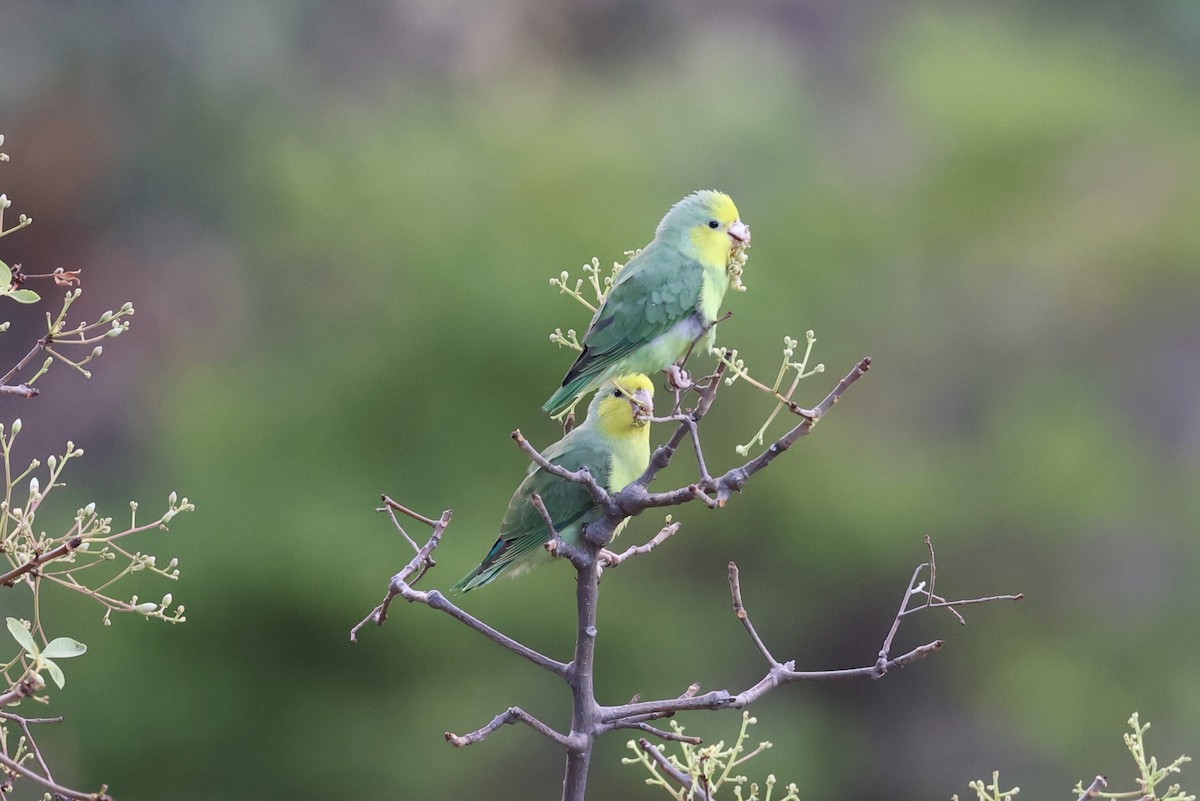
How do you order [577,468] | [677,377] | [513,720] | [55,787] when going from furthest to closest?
[577,468] < [677,377] < [513,720] < [55,787]

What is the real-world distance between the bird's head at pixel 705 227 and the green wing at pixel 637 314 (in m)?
0.07

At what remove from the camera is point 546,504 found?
2.54 m

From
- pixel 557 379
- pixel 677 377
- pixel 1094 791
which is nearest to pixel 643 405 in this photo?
pixel 677 377

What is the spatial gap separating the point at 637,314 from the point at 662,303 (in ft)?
0.18

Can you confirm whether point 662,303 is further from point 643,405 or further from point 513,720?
point 513,720

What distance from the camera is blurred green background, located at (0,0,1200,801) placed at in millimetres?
6152

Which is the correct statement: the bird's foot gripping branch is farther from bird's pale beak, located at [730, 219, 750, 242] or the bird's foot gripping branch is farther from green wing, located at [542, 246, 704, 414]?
bird's pale beak, located at [730, 219, 750, 242]

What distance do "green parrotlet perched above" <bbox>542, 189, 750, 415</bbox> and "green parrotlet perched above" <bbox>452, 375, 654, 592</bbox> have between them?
7cm

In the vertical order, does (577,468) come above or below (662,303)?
below

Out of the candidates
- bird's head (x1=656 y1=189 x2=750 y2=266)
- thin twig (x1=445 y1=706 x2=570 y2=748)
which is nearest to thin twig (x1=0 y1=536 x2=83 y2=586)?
thin twig (x1=445 y1=706 x2=570 y2=748)

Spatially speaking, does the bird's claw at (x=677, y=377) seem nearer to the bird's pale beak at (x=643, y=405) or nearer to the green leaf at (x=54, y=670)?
the bird's pale beak at (x=643, y=405)

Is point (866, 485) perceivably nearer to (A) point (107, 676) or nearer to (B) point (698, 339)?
(A) point (107, 676)

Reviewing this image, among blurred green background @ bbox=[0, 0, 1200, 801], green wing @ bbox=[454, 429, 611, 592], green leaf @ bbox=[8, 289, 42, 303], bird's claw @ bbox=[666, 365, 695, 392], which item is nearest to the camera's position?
green leaf @ bbox=[8, 289, 42, 303]

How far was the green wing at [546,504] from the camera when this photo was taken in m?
2.39
